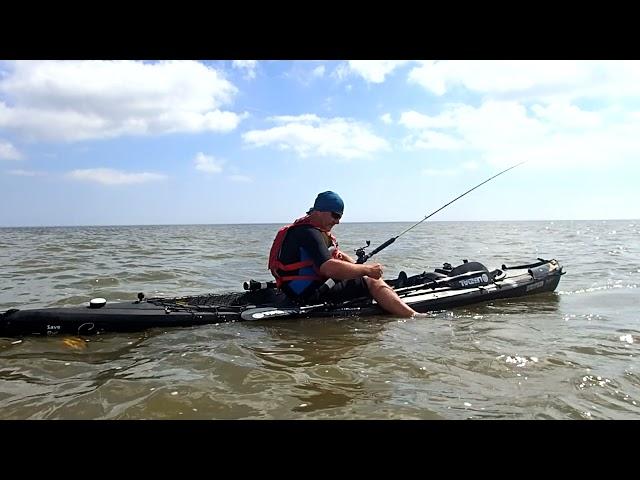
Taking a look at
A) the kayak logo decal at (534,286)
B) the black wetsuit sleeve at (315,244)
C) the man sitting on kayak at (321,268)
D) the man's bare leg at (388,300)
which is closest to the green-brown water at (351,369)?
the man's bare leg at (388,300)

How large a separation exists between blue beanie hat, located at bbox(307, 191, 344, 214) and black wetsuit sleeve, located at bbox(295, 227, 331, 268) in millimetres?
359

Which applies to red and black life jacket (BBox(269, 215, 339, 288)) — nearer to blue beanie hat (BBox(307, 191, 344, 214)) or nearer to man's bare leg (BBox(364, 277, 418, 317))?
blue beanie hat (BBox(307, 191, 344, 214))

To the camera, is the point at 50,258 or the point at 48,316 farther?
the point at 50,258

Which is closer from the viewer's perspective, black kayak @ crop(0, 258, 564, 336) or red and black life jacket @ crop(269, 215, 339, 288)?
black kayak @ crop(0, 258, 564, 336)

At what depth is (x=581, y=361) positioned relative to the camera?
5027 mm

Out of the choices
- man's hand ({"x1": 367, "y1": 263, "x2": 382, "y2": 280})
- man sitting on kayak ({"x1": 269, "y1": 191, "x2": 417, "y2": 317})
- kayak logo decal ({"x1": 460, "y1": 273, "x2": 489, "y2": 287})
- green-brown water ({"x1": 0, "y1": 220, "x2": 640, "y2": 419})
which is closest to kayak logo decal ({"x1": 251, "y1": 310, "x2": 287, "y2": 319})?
green-brown water ({"x1": 0, "y1": 220, "x2": 640, "y2": 419})

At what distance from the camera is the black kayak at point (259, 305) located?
242 inches

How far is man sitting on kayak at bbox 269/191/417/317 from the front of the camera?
7102mm

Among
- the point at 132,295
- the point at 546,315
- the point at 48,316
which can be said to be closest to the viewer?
the point at 48,316
